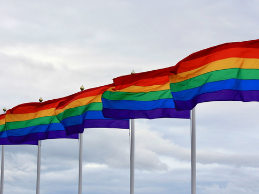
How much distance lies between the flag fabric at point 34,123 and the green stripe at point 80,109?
2886 millimetres

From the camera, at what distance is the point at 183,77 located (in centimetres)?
2059

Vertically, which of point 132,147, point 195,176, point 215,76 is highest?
point 215,76

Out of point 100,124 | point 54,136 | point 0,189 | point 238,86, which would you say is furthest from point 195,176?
point 0,189

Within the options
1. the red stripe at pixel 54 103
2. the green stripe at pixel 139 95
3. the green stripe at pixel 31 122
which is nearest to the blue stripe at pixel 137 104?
the green stripe at pixel 139 95

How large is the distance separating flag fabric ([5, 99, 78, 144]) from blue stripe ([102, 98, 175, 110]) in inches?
278

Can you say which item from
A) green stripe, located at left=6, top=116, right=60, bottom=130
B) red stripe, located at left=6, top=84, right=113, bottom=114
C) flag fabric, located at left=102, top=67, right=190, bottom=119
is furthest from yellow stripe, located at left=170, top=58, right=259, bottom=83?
Result: green stripe, located at left=6, top=116, right=60, bottom=130

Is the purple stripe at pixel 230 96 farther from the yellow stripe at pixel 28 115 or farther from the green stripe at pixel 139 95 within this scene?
the yellow stripe at pixel 28 115

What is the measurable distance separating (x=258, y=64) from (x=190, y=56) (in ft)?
8.88

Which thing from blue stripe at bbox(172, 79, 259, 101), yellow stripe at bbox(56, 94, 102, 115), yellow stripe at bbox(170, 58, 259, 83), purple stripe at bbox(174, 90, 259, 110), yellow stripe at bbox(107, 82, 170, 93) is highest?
yellow stripe at bbox(56, 94, 102, 115)

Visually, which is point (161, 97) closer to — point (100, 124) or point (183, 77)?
point (183, 77)

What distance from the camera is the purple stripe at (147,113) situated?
23.9 metres

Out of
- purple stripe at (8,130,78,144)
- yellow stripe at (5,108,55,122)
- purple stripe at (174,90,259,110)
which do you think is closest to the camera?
purple stripe at (174,90,259,110)

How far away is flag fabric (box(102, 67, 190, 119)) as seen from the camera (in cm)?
2369

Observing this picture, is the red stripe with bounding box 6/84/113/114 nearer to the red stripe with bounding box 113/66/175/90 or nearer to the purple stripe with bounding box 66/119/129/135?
the red stripe with bounding box 113/66/175/90
